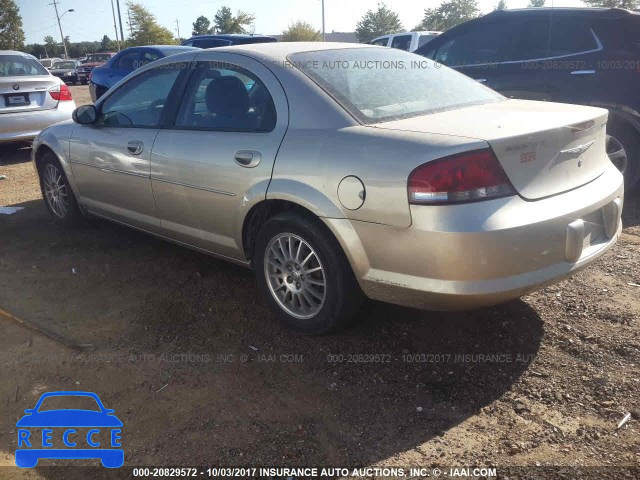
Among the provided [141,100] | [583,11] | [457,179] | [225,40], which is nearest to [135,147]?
[141,100]

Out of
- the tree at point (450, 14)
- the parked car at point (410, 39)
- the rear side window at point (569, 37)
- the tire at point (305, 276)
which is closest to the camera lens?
the tire at point (305, 276)

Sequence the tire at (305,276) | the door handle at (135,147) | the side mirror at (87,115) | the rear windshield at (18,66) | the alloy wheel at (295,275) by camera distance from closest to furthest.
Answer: the tire at (305,276)
the alloy wheel at (295,275)
the door handle at (135,147)
the side mirror at (87,115)
the rear windshield at (18,66)

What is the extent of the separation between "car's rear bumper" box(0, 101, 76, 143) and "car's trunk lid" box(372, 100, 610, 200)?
7396 mm

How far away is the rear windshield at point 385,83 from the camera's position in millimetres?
3238

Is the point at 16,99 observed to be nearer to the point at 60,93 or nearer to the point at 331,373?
the point at 60,93

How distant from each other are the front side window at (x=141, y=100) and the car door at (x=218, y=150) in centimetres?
26

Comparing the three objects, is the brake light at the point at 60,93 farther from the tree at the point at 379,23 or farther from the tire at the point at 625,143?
the tree at the point at 379,23

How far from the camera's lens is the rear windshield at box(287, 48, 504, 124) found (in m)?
3.24

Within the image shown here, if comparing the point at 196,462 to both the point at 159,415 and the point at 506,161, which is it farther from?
the point at 506,161

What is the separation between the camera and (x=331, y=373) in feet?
9.86

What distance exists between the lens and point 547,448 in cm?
241

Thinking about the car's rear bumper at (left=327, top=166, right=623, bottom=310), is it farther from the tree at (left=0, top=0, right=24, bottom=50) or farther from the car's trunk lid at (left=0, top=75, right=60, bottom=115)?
the tree at (left=0, top=0, right=24, bottom=50)

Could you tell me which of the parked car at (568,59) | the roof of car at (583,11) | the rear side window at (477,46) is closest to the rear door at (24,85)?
the rear side window at (477,46)

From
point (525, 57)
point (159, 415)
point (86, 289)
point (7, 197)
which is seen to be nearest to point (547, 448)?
point (159, 415)
